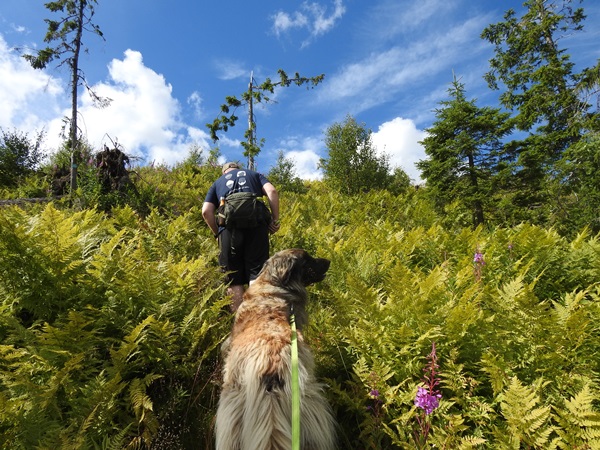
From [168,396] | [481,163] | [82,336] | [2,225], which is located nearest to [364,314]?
[168,396]

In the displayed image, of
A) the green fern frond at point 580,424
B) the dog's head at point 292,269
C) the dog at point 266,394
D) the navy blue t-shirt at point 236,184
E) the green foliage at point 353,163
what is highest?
the green foliage at point 353,163

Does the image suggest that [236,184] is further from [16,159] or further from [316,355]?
[16,159]

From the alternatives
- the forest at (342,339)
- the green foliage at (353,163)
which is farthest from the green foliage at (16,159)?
the green foliage at (353,163)

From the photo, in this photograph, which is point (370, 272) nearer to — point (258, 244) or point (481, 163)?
point (258, 244)

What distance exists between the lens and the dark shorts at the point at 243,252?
4.70m

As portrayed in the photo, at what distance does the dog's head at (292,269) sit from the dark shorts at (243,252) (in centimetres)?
103

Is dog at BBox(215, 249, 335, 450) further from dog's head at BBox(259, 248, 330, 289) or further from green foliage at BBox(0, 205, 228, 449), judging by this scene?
green foliage at BBox(0, 205, 228, 449)

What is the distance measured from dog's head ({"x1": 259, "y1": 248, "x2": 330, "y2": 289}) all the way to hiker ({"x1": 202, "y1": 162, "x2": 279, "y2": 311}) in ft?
3.41

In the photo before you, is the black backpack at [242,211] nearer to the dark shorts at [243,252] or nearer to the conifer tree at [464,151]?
the dark shorts at [243,252]

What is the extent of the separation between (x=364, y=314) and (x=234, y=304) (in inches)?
82.3

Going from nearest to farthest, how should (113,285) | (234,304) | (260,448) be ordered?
(260,448) < (113,285) < (234,304)

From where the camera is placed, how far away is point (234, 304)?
15.4ft

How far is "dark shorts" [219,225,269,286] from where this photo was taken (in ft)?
15.4

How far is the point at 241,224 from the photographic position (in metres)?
4.55
